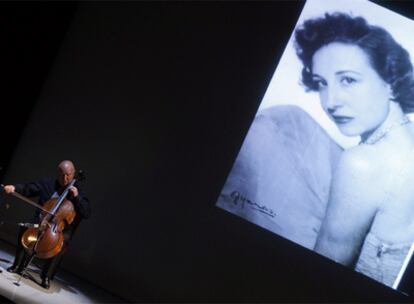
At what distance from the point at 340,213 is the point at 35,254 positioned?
2.28 m

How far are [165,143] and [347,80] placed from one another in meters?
1.65

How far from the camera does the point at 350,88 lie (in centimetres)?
476

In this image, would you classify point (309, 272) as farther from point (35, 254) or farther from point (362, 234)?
point (35, 254)

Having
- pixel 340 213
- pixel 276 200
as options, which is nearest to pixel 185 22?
pixel 276 200

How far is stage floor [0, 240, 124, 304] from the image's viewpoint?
415cm

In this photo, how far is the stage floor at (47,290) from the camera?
4.15 m

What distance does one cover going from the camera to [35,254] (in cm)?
439

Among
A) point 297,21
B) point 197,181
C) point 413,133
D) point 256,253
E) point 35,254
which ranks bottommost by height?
point 35,254

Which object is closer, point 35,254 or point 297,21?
point 35,254
